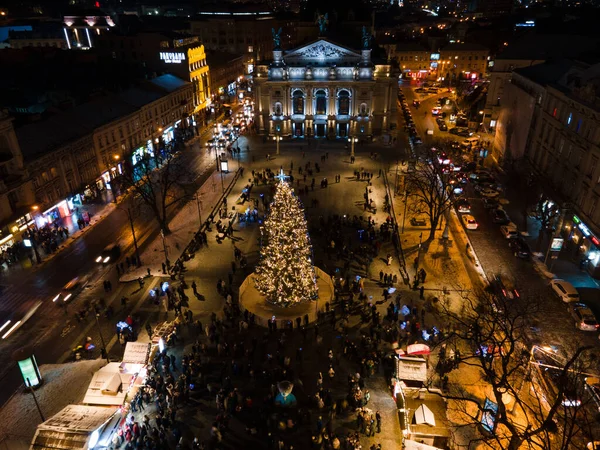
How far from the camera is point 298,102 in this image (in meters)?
68.7

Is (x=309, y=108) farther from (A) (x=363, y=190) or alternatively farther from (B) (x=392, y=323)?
(B) (x=392, y=323)

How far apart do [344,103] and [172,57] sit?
2986 cm

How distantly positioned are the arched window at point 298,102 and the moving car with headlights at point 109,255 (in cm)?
4160

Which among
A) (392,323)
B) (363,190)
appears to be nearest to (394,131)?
(363,190)

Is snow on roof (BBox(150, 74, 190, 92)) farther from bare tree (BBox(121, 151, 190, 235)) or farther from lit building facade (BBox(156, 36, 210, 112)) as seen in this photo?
bare tree (BBox(121, 151, 190, 235))

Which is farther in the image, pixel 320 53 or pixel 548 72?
pixel 320 53

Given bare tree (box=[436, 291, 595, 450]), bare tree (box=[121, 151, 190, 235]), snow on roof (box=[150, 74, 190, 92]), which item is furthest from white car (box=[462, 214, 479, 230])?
→ snow on roof (box=[150, 74, 190, 92])

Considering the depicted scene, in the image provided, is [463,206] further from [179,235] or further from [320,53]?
[320,53]

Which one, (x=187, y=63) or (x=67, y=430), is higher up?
(x=187, y=63)

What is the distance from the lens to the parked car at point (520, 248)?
3306cm

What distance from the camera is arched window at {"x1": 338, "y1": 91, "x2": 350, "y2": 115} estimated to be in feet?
221

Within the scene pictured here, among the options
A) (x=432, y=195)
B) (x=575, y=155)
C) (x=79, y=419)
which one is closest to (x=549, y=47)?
(x=575, y=155)

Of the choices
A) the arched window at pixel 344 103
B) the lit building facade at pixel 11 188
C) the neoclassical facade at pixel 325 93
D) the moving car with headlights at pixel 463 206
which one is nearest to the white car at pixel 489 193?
the moving car with headlights at pixel 463 206

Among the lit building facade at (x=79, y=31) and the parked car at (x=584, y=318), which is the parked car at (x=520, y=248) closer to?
the parked car at (x=584, y=318)
